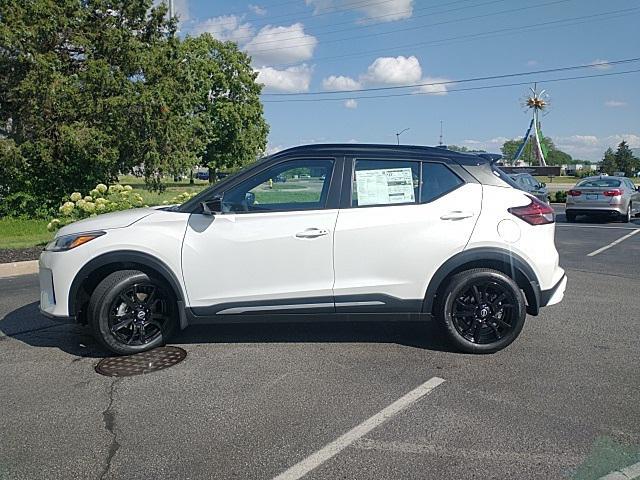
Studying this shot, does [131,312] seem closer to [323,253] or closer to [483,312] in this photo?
[323,253]

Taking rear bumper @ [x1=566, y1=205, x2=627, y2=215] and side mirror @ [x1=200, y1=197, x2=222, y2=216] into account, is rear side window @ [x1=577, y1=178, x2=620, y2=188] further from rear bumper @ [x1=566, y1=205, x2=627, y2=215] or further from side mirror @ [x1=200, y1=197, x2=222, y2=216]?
side mirror @ [x1=200, y1=197, x2=222, y2=216]

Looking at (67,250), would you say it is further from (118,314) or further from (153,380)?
(153,380)

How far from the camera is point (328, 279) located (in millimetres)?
4215

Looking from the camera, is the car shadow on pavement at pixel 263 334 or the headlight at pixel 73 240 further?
the car shadow on pavement at pixel 263 334

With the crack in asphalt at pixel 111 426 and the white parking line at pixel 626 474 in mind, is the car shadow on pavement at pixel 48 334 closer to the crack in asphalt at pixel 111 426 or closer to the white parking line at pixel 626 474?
the crack in asphalt at pixel 111 426

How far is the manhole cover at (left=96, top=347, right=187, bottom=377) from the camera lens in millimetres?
4020

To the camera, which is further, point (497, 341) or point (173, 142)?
point (173, 142)

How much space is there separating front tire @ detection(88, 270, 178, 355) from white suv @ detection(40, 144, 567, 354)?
0.01m

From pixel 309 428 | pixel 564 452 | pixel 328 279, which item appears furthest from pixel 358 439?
pixel 328 279

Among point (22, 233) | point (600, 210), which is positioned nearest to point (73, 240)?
point (22, 233)

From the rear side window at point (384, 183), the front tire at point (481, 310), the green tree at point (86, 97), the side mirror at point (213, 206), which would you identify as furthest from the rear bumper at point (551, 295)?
the green tree at point (86, 97)

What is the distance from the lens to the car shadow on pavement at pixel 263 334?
464cm

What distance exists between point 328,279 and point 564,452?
208cm

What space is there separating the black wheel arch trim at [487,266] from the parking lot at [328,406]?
0.50m
